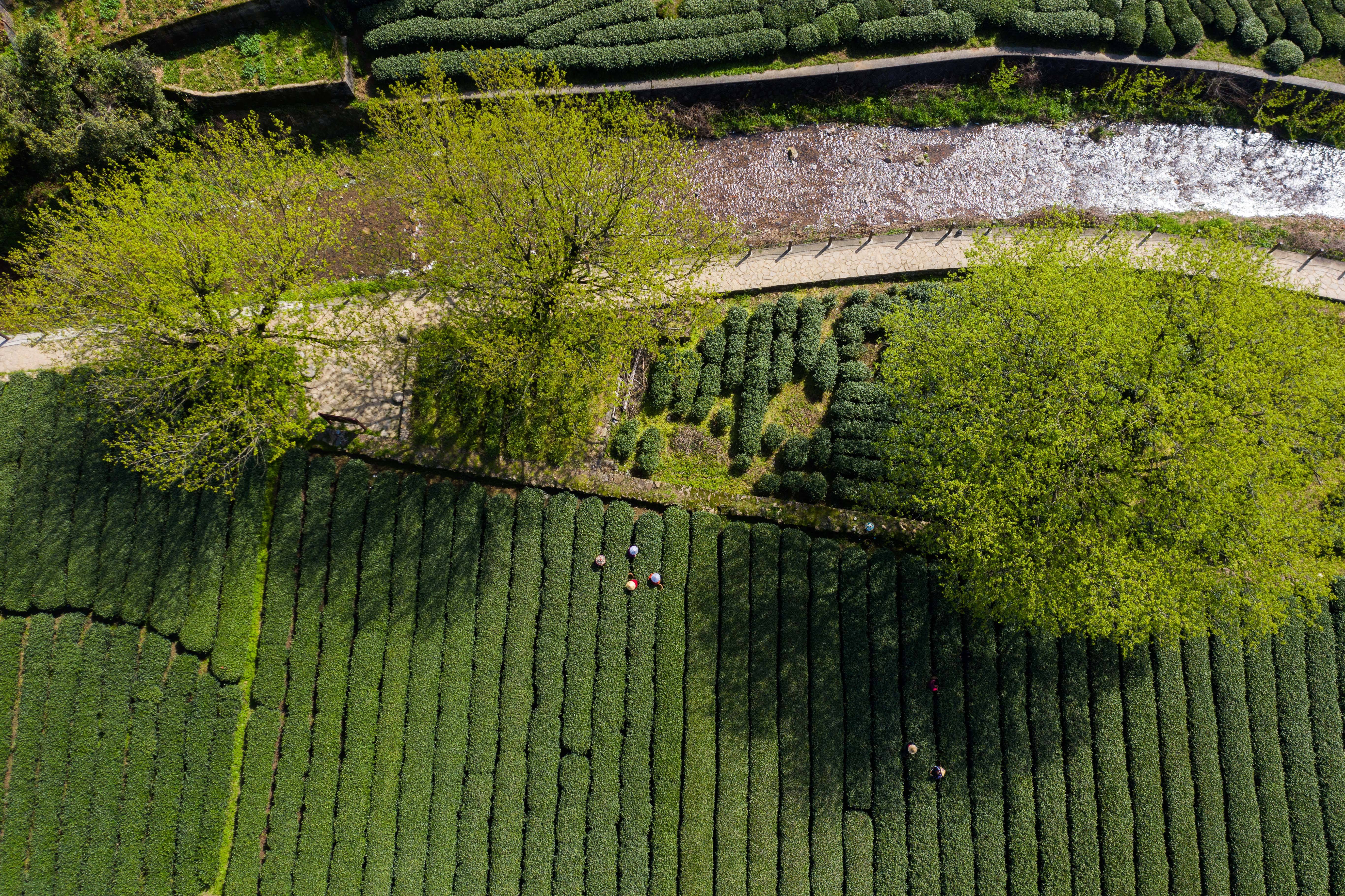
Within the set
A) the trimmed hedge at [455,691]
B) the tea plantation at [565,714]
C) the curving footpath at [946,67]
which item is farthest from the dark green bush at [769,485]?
the curving footpath at [946,67]

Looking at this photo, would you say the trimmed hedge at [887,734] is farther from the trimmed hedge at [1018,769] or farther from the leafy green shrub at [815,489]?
the leafy green shrub at [815,489]

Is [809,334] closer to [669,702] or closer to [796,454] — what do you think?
[796,454]

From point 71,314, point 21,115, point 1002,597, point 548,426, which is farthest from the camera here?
point 548,426

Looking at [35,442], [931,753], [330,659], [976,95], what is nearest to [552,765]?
[330,659]

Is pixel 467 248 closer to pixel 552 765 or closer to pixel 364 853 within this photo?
pixel 552 765

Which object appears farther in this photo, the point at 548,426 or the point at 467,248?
the point at 548,426

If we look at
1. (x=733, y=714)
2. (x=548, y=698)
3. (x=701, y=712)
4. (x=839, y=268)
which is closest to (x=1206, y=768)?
(x=733, y=714)

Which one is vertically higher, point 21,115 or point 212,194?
point 21,115
